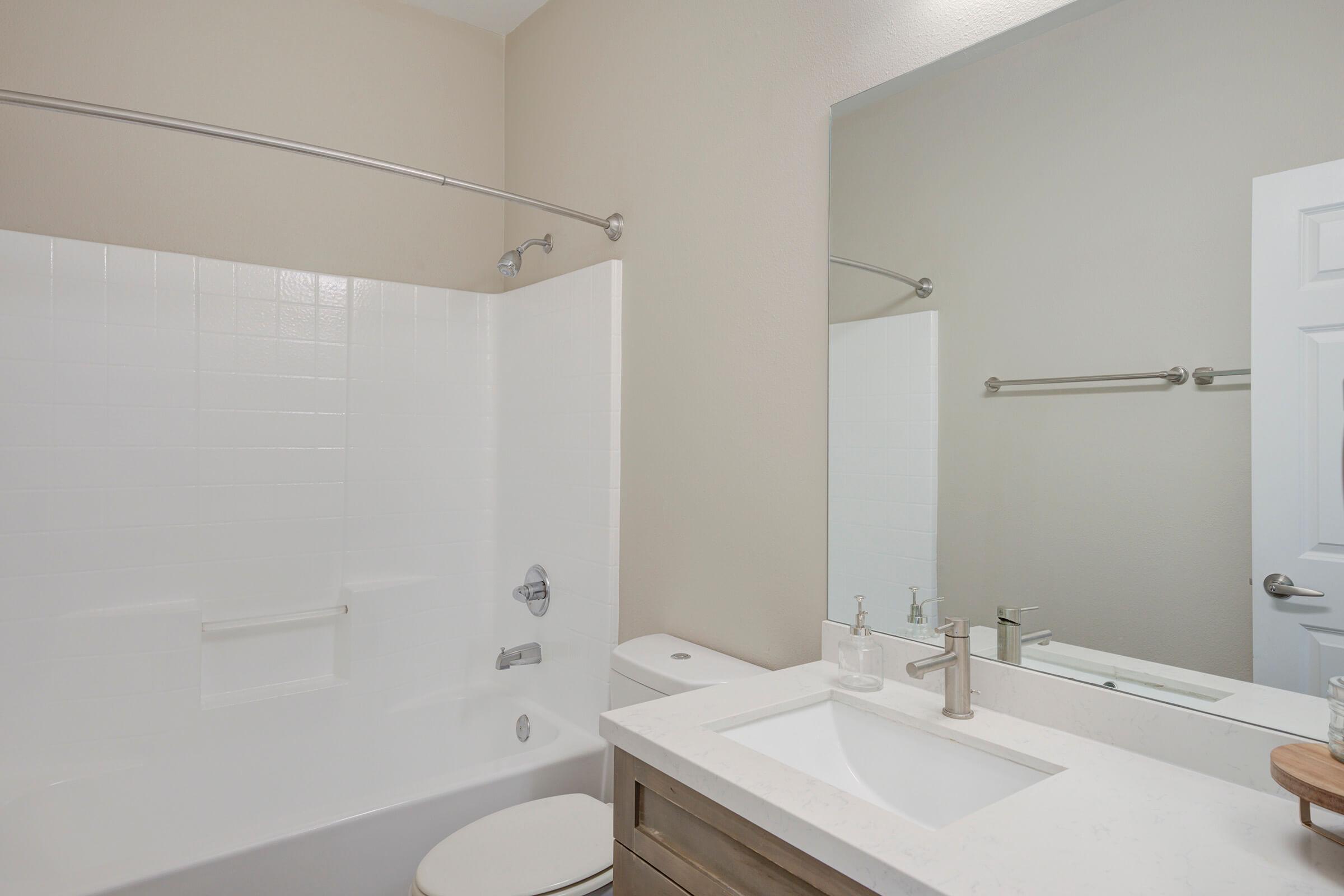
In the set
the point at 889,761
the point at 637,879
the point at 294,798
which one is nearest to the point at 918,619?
the point at 889,761

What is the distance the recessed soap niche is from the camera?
222cm

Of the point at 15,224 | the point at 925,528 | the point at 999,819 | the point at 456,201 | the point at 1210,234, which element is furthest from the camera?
the point at 456,201

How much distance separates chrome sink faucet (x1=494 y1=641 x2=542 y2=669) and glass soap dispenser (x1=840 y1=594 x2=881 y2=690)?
4.33 ft

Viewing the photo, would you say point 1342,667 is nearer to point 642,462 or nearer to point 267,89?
point 642,462

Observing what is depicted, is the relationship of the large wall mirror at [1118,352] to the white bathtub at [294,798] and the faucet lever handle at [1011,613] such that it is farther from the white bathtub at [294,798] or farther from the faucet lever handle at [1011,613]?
the white bathtub at [294,798]

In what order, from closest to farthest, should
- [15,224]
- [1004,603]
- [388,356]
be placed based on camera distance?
[1004,603]
[15,224]
[388,356]

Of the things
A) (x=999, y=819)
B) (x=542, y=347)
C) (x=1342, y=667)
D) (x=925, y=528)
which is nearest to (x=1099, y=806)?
(x=999, y=819)

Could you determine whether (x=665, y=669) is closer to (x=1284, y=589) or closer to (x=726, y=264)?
(x=726, y=264)

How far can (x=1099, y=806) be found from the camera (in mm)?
889

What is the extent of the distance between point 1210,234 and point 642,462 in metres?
1.41

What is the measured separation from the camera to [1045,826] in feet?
2.75

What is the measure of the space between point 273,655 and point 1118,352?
239cm

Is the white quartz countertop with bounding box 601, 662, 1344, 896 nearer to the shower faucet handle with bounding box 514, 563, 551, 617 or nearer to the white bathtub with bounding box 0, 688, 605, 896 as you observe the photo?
the white bathtub with bounding box 0, 688, 605, 896

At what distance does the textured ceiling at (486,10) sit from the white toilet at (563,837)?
7.32 feet
